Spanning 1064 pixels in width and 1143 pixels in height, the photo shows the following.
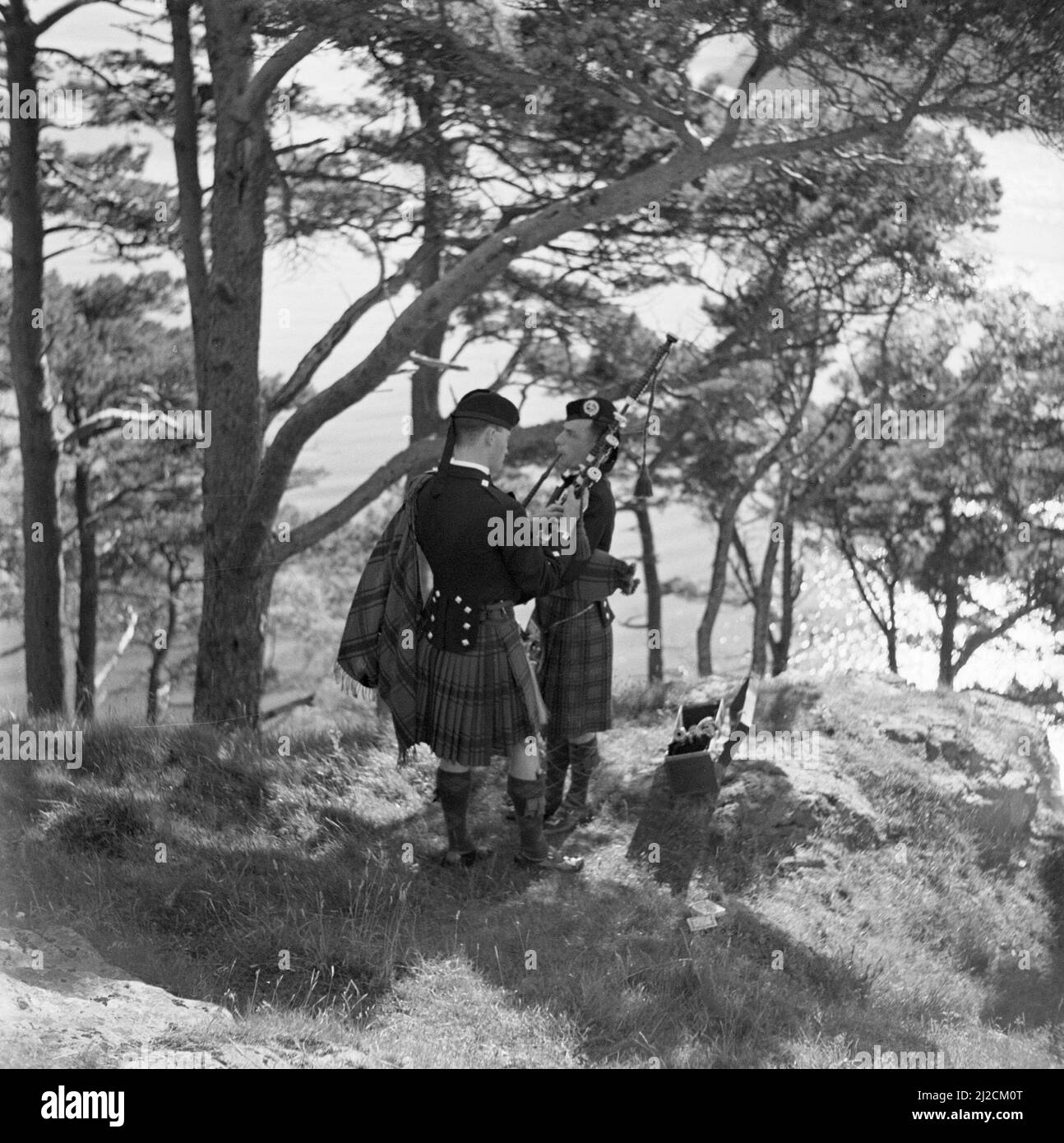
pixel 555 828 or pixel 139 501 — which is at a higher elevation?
pixel 139 501

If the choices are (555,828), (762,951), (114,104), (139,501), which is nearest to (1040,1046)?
(762,951)

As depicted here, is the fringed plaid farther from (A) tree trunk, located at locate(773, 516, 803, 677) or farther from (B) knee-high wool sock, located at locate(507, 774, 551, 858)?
(A) tree trunk, located at locate(773, 516, 803, 677)

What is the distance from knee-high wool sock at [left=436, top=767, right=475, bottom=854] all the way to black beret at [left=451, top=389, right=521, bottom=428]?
1.46m

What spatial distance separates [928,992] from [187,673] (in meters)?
21.0

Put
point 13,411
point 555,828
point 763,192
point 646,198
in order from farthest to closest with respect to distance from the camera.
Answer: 1. point 13,411
2. point 763,192
3. point 646,198
4. point 555,828

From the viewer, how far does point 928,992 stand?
5.12 meters

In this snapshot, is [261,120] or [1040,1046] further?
[261,120]

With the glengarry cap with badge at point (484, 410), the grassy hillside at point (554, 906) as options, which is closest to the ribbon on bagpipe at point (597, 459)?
the glengarry cap with badge at point (484, 410)

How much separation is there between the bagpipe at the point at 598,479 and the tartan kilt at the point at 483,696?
65 centimetres

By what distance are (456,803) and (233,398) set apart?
485cm

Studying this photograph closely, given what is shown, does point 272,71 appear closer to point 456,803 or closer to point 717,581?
point 456,803

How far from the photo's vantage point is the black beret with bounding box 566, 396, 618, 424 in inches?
202
